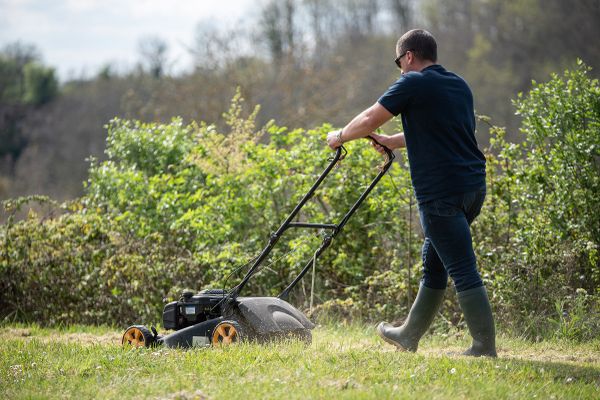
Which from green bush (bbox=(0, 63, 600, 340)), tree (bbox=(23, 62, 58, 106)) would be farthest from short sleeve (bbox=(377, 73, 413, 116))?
tree (bbox=(23, 62, 58, 106))

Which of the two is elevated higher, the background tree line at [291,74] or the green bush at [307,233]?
the background tree line at [291,74]

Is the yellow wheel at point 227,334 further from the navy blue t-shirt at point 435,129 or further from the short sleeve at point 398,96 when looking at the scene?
the short sleeve at point 398,96

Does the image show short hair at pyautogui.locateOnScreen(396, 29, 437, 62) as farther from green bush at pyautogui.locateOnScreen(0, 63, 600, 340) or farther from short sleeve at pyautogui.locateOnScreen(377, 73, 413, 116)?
green bush at pyautogui.locateOnScreen(0, 63, 600, 340)

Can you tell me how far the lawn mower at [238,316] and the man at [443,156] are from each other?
59cm

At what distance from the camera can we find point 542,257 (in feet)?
23.1

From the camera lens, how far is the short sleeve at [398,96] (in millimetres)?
4879

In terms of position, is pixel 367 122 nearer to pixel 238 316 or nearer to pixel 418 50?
pixel 418 50

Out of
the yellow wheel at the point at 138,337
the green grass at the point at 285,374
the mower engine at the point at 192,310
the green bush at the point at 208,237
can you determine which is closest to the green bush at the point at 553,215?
A: the green bush at the point at 208,237

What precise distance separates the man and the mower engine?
1.64 meters

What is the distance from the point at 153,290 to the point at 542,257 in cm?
403

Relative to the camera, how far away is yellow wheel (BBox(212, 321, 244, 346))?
5.35 meters

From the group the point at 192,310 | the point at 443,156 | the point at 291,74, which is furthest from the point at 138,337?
the point at 291,74

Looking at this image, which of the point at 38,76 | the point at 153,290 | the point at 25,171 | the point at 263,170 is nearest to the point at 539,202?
the point at 263,170

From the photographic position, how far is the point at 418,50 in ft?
16.6
